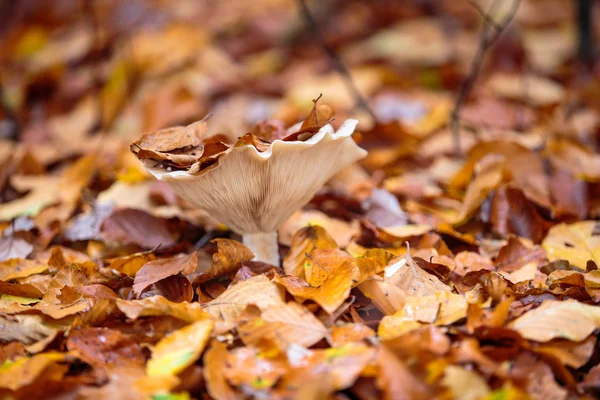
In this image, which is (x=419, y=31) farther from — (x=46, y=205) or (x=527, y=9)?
(x=46, y=205)

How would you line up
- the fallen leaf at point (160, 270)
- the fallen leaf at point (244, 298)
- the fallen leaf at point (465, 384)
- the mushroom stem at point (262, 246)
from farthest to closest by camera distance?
the mushroom stem at point (262, 246)
the fallen leaf at point (160, 270)
the fallen leaf at point (244, 298)
the fallen leaf at point (465, 384)

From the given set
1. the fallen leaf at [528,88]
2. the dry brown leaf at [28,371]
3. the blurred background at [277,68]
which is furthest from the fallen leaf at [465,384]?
the fallen leaf at [528,88]

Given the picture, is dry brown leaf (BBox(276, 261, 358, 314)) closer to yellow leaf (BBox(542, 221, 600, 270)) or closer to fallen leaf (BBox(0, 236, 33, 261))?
yellow leaf (BBox(542, 221, 600, 270))

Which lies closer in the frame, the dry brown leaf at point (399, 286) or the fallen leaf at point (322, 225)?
the dry brown leaf at point (399, 286)

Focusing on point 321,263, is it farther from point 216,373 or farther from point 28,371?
point 28,371

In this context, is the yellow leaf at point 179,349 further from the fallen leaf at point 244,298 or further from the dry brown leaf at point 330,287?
the dry brown leaf at point 330,287

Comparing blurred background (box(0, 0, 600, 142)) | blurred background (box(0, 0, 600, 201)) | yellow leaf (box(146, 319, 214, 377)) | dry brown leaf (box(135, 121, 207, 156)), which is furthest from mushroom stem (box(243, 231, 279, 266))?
blurred background (box(0, 0, 600, 142))
